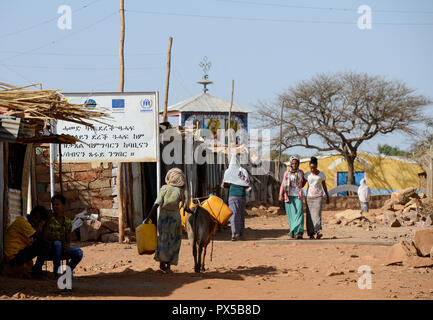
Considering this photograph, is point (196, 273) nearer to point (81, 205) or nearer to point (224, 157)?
point (81, 205)

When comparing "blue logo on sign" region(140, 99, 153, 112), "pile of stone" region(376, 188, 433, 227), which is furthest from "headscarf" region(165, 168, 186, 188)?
"pile of stone" region(376, 188, 433, 227)

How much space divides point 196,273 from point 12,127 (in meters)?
3.54

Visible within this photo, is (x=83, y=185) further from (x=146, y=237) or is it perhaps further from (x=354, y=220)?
(x=354, y=220)

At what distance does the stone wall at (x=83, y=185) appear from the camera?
15.2m

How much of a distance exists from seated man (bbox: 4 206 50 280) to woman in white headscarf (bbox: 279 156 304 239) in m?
6.59

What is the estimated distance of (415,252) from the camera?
35.6 ft

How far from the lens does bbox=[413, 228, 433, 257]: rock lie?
35.5ft

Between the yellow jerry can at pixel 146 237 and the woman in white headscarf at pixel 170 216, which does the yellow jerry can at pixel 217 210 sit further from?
the yellow jerry can at pixel 146 237

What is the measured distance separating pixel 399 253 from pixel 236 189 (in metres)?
4.72

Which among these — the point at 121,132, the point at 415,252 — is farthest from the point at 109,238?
the point at 415,252

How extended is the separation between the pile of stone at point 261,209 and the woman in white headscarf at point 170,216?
18.2 m

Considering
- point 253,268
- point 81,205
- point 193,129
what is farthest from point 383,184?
point 253,268

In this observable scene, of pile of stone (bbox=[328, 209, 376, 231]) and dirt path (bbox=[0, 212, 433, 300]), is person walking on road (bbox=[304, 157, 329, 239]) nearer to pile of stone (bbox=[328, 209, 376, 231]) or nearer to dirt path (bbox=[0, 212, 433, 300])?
dirt path (bbox=[0, 212, 433, 300])
